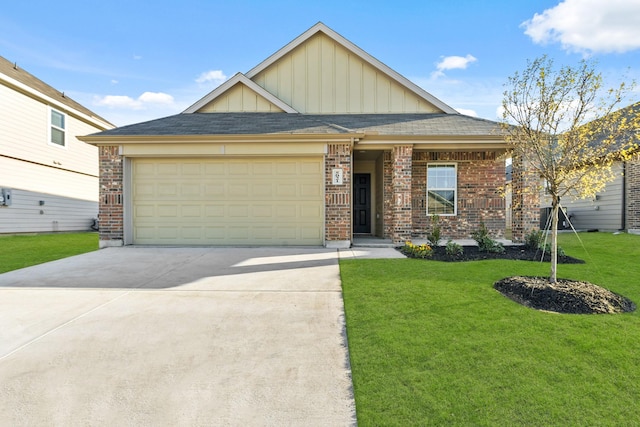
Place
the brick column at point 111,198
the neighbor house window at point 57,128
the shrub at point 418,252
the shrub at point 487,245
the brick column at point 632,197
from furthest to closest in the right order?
the neighbor house window at point 57,128 < the brick column at point 632,197 < the brick column at point 111,198 < the shrub at point 487,245 < the shrub at point 418,252

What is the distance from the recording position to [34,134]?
12969mm

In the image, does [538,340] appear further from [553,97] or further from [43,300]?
[43,300]

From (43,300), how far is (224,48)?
1122cm

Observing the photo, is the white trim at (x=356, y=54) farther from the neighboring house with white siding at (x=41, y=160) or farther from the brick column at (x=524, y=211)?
the neighboring house with white siding at (x=41, y=160)

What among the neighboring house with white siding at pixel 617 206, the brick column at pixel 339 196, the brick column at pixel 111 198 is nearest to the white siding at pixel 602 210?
the neighboring house with white siding at pixel 617 206

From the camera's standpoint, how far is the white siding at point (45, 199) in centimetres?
1201

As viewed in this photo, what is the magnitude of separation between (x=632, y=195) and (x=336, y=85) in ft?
38.6

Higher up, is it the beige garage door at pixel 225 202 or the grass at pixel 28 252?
the beige garage door at pixel 225 202

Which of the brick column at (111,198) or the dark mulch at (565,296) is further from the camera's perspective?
A: the brick column at (111,198)

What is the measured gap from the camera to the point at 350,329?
338 centimetres

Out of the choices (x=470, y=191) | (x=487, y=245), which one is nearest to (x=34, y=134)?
(x=470, y=191)

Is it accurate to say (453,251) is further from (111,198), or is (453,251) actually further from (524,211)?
(111,198)

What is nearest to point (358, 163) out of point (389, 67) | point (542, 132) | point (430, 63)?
point (389, 67)

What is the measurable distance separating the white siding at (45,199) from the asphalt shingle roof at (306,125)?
6.29 m
